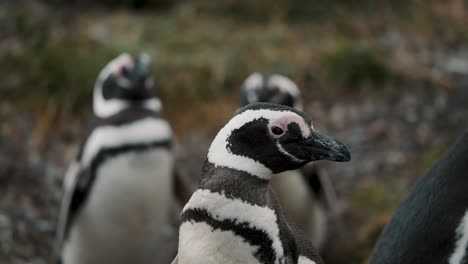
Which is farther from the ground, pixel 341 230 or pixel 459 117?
pixel 459 117

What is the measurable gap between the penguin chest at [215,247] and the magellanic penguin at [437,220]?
0.50 meters

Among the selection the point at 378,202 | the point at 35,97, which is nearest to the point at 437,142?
the point at 378,202

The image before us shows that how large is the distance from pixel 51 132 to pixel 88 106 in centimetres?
33


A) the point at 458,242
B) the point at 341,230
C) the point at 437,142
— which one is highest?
the point at 458,242

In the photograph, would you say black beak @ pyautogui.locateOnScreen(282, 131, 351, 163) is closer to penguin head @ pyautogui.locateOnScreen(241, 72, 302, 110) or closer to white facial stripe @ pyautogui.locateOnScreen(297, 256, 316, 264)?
white facial stripe @ pyautogui.locateOnScreen(297, 256, 316, 264)

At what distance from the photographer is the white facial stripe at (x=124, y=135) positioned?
17.5ft

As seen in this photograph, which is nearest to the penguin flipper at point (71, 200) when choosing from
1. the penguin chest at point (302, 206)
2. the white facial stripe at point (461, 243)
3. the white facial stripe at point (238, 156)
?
the penguin chest at point (302, 206)

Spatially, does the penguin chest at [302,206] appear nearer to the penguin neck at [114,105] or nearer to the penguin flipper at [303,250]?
the penguin neck at [114,105]

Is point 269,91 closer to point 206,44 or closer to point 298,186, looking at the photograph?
point 298,186

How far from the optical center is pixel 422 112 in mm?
6789

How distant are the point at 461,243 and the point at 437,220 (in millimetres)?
102

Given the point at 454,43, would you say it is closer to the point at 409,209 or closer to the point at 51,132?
the point at 51,132

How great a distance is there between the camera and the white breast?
5375 millimetres

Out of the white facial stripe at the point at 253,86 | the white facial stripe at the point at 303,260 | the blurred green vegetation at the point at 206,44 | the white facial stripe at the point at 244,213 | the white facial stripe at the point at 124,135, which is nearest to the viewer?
the white facial stripe at the point at 244,213
